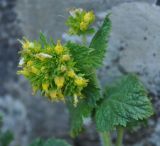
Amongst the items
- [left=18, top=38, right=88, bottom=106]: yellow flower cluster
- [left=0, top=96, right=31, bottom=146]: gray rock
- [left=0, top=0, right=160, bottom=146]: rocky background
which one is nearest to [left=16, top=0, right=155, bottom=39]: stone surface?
[left=0, top=0, right=160, bottom=146]: rocky background

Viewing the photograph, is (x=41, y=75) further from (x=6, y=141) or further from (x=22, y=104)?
(x=22, y=104)

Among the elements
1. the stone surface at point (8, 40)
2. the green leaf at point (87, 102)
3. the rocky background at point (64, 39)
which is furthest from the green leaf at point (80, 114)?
the stone surface at point (8, 40)

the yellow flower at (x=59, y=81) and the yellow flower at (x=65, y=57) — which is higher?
the yellow flower at (x=65, y=57)

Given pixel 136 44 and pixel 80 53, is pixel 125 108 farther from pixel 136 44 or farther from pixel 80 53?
pixel 136 44

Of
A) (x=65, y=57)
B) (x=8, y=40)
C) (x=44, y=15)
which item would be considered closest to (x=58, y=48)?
(x=65, y=57)

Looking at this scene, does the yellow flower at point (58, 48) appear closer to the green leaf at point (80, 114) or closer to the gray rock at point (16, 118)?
the green leaf at point (80, 114)
